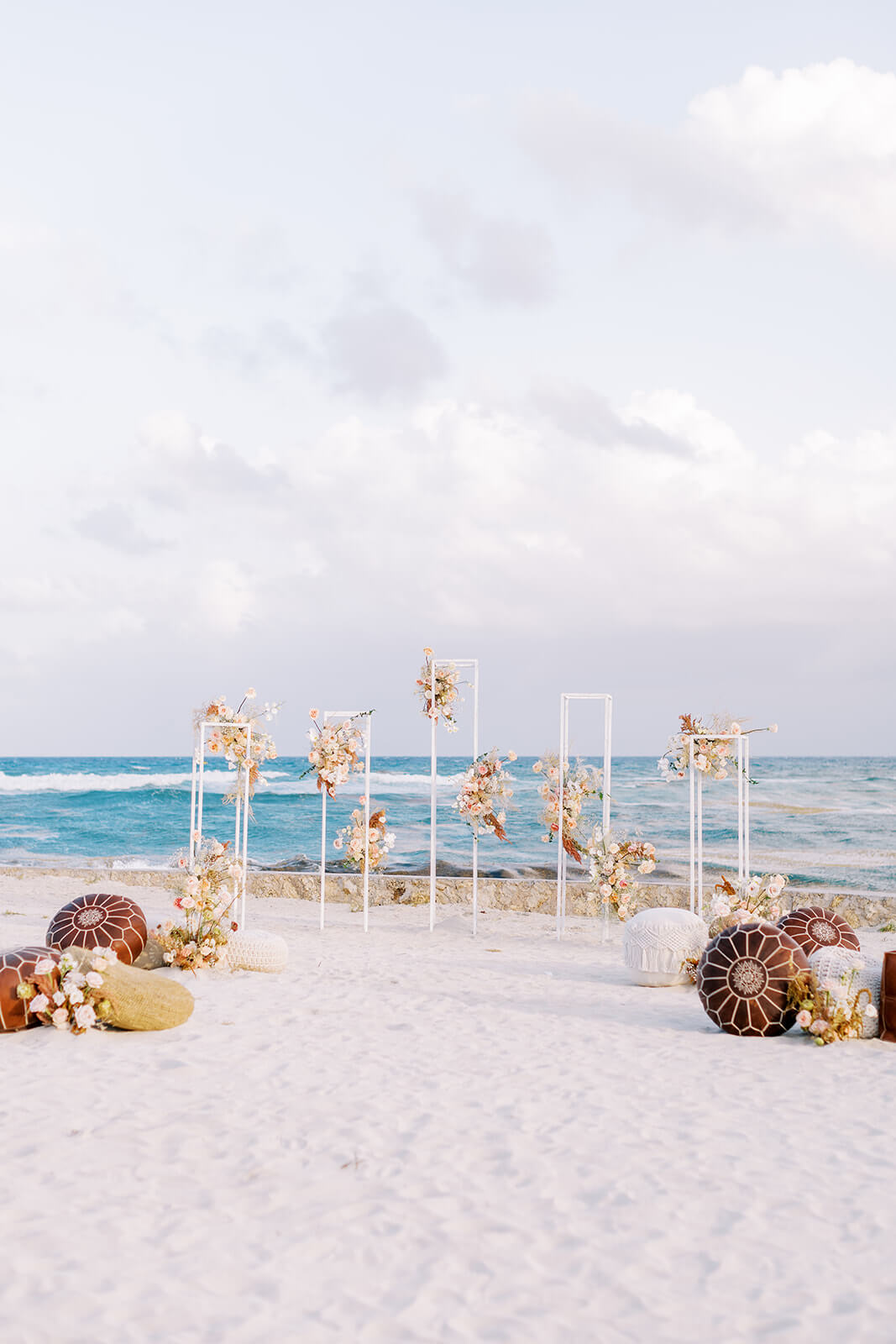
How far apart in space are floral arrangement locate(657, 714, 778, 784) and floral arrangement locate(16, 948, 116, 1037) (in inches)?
235

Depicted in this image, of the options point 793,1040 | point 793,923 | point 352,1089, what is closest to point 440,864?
point 793,923

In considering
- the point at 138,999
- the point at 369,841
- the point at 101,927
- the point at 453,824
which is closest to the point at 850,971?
the point at 138,999

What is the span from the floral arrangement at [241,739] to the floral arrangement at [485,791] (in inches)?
83.9

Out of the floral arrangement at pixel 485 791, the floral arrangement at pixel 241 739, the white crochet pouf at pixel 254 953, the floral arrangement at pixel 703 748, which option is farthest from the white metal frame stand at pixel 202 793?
the floral arrangement at pixel 703 748

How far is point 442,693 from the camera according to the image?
35.4 ft

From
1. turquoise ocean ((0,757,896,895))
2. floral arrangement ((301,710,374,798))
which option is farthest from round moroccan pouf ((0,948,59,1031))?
turquoise ocean ((0,757,896,895))

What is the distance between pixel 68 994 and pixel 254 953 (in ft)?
7.25

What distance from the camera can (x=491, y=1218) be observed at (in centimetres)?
347

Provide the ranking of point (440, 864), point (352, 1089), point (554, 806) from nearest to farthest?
point (352, 1089)
point (554, 806)
point (440, 864)

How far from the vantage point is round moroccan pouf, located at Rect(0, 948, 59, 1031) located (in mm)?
5801

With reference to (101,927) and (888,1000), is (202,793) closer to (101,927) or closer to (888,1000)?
(101,927)

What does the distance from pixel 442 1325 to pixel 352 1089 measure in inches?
82.8

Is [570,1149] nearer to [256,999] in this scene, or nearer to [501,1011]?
[501,1011]

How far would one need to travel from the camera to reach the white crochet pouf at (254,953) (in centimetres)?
785
